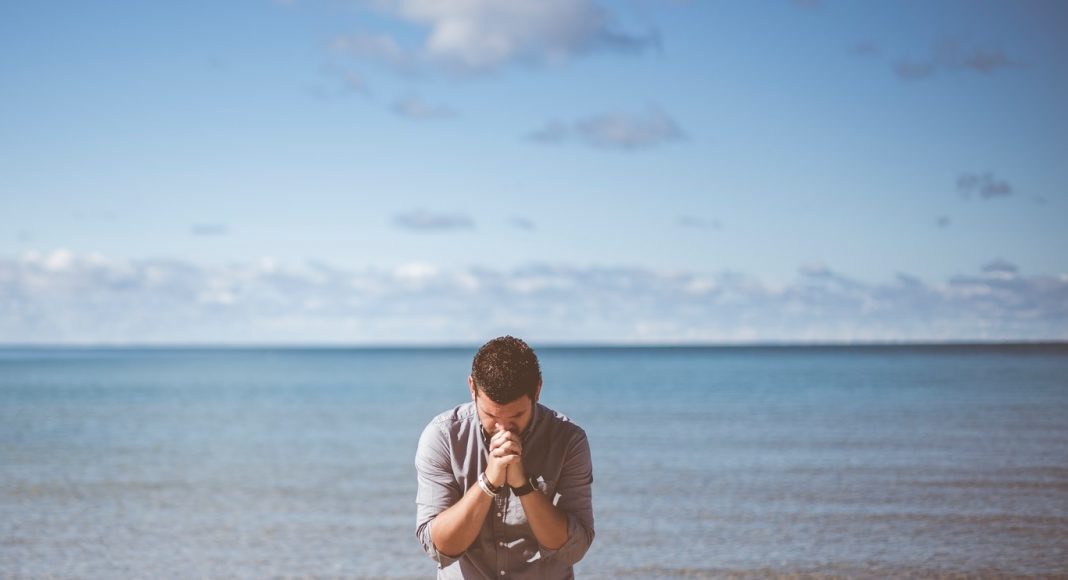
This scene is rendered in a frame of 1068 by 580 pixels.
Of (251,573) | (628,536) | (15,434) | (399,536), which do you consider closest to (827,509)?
(628,536)

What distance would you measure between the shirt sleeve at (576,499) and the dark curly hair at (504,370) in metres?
0.52

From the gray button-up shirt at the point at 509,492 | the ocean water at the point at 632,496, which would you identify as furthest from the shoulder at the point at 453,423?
the ocean water at the point at 632,496

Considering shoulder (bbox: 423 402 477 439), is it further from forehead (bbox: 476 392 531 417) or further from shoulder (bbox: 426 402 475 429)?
forehead (bbox: 476 392 531 417)

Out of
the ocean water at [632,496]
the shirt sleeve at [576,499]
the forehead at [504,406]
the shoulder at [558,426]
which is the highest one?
the forehead at [504,406]

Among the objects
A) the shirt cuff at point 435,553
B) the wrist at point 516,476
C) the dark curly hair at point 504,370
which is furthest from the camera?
the shirt cuff at point 435,553

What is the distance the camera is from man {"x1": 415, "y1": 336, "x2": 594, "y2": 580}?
420 centimetres

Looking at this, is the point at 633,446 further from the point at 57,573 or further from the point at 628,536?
the point at 57,573

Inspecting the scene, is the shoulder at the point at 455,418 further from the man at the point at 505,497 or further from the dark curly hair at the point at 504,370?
the dark curly hair at the point at 504,370

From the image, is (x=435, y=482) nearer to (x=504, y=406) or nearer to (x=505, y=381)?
(x=504, y=406)

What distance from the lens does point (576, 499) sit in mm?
4504

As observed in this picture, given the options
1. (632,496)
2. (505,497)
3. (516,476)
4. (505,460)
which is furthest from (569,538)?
(632,496)

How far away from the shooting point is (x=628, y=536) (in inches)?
446

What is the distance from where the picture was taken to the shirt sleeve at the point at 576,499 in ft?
14.5

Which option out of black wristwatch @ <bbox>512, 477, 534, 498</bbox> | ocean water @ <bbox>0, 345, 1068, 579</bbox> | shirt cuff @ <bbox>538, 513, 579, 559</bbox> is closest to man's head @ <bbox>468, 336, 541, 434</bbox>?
black wristwatch @ <bbox>512, 477, 534, 498</bbox>
